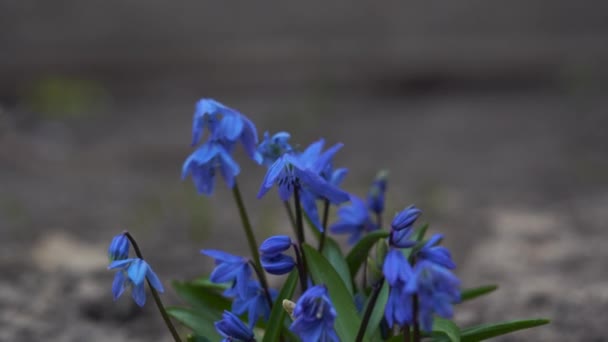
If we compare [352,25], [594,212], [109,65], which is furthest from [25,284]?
[352,25]

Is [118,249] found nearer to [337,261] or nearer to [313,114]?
[337,261]

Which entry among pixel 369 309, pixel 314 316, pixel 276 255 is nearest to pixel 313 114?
pixel 276 255

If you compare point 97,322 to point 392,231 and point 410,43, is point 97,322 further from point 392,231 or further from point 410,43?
point 410,43

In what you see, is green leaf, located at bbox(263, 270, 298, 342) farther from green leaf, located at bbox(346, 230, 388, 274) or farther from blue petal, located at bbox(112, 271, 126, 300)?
blue petal, located at bbox(112, 271, 126, 300)

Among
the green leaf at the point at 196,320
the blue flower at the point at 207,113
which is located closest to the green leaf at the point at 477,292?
the green leaf at the point at 196,320

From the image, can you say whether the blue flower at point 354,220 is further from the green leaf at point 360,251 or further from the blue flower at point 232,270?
the blue flower at point 232,270

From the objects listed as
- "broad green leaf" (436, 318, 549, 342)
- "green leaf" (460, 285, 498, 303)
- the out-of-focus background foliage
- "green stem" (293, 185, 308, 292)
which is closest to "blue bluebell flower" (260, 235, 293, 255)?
"green stem" (293, 185, 308, 292)
